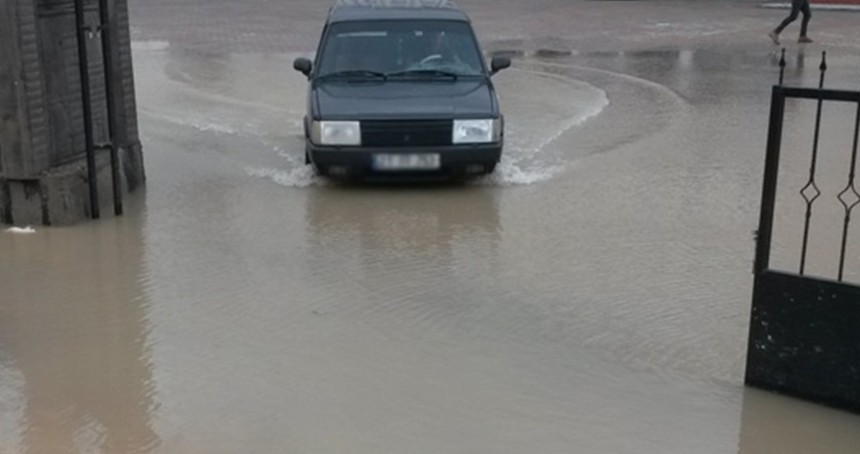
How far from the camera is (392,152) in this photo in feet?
29.2

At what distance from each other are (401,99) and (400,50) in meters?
0.83

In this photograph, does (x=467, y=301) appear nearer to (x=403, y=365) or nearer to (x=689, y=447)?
(x=403, y=365)

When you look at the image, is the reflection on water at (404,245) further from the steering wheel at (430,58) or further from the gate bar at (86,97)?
the gate bar at (86,97)

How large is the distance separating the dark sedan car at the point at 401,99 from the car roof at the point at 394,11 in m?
0.02

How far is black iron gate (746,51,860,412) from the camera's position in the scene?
192 inches

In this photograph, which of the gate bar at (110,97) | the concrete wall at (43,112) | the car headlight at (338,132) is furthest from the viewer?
the car headlight at (338,132)

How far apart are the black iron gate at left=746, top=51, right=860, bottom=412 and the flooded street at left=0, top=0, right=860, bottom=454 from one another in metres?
0.12

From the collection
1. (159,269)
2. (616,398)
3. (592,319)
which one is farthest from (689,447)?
(159,269)

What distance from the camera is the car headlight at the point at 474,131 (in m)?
8.83

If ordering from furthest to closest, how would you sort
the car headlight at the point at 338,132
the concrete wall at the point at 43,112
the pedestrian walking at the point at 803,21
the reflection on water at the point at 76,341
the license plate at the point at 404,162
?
the pedestrian walking at the point at 803,21
the license plate at the point at 404,162
the car headlight at the point at 338,132
the concrete wall at the point at 43,112
the reflection on water at the point at 76,341

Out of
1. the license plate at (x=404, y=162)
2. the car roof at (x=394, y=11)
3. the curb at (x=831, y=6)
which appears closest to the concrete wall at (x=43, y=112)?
the license plate at (x=404, y=162)

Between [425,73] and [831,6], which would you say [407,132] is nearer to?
[425,73]

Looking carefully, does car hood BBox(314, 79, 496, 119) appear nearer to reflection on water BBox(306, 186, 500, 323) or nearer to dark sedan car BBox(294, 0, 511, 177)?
dark sedan car BBox(294, 0, 511, 177)

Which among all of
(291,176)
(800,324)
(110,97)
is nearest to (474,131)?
(291,176)
